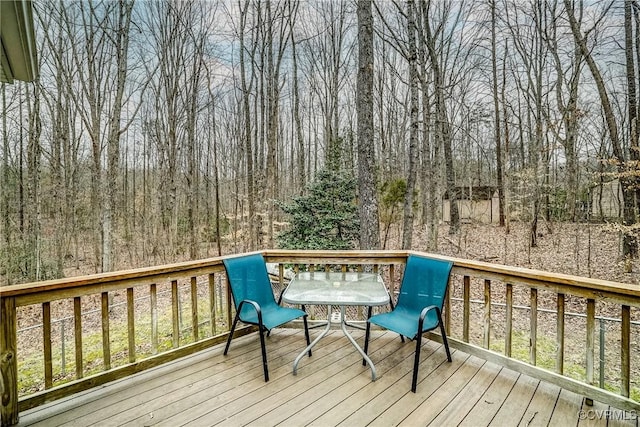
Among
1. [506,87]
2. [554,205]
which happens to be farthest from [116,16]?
[554,205]

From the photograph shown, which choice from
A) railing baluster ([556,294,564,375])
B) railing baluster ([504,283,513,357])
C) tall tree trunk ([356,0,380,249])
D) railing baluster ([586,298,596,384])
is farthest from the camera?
tall tree trunk ([356,0,380,249])

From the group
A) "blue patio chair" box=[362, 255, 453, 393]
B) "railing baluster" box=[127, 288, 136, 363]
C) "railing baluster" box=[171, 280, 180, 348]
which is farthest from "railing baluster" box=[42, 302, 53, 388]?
"blue patio chair" box=[362, 255, 453, 393]

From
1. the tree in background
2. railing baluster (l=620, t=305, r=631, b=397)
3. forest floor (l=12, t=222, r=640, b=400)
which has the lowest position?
forest floor (l=12, t=222, r=640, b=400)

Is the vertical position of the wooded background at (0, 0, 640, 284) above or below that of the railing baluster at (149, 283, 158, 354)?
above

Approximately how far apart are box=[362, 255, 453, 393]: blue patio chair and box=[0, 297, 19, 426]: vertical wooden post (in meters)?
2.37

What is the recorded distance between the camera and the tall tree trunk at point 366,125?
4832 mm

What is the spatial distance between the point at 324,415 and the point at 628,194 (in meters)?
8.26

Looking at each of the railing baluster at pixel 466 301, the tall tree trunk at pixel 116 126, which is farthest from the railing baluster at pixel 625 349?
the tall tree trunk at pixel 116 126

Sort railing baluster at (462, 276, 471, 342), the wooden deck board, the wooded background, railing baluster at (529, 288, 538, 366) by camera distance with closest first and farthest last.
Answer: the wooden deck board → railing baluster at (529, 288, 538, 366) → railing baluster at (462, 276, 471, 342) → the wooded background

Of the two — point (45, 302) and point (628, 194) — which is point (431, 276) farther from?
point (628, 194)

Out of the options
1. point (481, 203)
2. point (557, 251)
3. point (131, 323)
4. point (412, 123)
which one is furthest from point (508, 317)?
point (481, 203)

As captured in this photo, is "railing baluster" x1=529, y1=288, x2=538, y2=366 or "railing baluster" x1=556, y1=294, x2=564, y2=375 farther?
"railing baluster" x1=529, y1=288, x2=538, y2=366

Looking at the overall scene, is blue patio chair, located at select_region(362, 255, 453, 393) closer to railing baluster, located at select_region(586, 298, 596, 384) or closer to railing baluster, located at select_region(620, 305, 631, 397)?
railing baluster, located at select_region(586, 298, 596, 384)

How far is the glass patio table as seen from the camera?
252 cm
